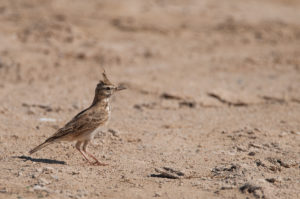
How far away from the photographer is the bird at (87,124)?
6.49m

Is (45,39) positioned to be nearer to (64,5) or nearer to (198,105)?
(64,5)

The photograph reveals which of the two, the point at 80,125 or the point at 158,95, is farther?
the point at 158,95

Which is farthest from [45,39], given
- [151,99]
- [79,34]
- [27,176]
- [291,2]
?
[291,2]

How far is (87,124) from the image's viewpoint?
6.61 m

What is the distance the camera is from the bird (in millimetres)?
6488

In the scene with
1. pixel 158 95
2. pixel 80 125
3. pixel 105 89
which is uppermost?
pixel 105 89

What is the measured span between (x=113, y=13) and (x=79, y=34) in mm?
1923

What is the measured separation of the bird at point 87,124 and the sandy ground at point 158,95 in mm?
222

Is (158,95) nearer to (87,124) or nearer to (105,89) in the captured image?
(105,89)

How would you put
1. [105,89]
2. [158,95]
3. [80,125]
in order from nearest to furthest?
[80,125]
[105,89]
[158,95]

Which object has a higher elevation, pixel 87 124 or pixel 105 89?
pixel 105 89

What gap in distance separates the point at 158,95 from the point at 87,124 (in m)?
3.67

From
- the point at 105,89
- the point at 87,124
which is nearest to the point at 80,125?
the point at 87,124

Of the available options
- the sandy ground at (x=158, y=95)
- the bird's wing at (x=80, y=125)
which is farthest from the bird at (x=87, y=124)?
the sandy ground at (x=158, y=95)
